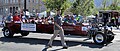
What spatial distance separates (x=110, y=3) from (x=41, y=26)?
5452 cm

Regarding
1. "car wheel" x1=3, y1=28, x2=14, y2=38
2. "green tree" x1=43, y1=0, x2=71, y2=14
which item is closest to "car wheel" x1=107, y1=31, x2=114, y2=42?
"car wheel" x1=3, y1=28, x2=14, y2=38

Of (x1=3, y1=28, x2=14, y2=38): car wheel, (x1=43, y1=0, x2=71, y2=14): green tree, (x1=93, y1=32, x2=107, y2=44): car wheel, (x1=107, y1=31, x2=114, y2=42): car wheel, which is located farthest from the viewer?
(x1=43, y1=0, x2=71, y2=14): green tree

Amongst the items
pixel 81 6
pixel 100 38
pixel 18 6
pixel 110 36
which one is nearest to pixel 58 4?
pixel 81 6

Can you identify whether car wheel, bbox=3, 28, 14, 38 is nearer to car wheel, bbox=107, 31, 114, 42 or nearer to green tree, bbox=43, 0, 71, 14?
car wheel, bbox=107, 31, 114, 42

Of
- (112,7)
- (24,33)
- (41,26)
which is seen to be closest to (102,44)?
(41,26)

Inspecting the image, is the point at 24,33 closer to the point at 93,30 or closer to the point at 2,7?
the point at 93,30

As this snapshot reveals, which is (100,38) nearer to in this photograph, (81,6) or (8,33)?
(8,33)

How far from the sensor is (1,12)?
3529 inches

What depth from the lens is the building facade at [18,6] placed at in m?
74.7

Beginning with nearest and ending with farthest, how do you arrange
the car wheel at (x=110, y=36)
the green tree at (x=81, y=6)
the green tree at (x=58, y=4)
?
the car wheel at (x=110, y=36) < the green tree at (x=58, y=4) < the green tree at (x=81, y=6)

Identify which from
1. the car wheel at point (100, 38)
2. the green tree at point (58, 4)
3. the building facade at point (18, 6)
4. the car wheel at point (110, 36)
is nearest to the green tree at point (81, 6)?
the green tree at point (58, 4)

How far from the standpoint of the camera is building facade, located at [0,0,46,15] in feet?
245

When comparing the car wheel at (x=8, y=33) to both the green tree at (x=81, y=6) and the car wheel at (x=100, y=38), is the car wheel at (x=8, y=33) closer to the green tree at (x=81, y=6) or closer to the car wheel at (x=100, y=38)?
the car wheel at (x=100, y=38)

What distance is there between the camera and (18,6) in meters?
81.6
